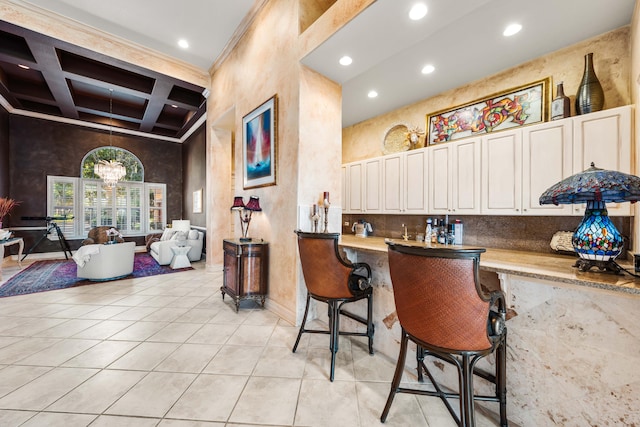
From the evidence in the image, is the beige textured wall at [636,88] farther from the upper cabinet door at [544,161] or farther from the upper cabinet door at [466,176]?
the upper cabinet door at [466,176]

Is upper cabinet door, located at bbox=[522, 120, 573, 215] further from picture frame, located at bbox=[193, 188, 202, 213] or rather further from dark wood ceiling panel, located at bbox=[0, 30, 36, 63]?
dark wood ceiling panel, located at bbox=[0, 30, 36, 63]

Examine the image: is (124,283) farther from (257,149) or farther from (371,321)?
(371,321)

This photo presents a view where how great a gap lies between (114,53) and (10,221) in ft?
18.5

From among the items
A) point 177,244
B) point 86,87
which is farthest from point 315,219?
point 86,87

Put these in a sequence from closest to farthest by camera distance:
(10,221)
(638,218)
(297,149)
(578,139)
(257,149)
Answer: (638,218), (578,139), (297,149), (257,149), (10,221)

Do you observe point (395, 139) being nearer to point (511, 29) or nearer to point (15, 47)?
point (511, 29)

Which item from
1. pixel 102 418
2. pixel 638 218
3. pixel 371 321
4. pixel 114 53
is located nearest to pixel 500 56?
pixel 638 218

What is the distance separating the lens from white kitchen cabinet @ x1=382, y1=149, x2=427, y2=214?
3.36m

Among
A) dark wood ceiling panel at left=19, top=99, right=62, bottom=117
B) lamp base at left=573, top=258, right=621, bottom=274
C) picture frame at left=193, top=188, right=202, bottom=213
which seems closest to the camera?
lamp base at left=573, top=258, right=621, bottom=274

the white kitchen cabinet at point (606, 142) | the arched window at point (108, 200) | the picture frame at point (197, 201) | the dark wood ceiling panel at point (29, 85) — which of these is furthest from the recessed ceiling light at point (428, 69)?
the arched window at point (108, 200)

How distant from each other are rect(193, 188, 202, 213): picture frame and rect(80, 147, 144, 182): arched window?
2309 mm

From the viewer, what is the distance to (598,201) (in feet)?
4.44

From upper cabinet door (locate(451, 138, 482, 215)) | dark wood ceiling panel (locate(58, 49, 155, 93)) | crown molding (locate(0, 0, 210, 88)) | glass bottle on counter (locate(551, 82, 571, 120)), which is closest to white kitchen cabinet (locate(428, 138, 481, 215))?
upper cabinet door (locate(451, 138, 482, 215))

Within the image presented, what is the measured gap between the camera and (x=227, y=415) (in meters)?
1.60
